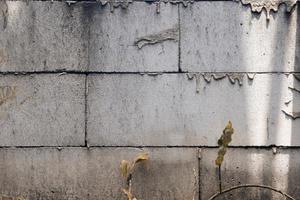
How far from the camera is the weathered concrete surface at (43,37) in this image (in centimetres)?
454

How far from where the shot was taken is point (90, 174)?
4609 mm

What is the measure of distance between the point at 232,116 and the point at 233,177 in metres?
0.57

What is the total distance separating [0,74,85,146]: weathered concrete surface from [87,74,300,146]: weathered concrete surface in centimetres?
16

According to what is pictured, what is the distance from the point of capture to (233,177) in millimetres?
4613

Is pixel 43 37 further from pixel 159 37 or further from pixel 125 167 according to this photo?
pixel 125 167

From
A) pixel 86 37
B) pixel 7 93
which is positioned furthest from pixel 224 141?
pixel 7 93

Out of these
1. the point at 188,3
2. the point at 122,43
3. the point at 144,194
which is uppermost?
the point at 188,3

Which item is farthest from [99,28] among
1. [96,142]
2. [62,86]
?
[96,142]

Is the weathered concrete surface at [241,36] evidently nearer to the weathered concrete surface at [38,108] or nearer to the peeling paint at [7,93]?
the weathered concrete surface at [38,108]

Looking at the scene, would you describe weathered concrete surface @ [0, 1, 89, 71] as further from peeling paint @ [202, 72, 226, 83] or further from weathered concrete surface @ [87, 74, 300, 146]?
peeling paint @ [202, 72, 226, 83]

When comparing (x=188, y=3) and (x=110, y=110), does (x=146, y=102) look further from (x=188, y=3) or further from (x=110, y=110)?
(x=188, y=3)

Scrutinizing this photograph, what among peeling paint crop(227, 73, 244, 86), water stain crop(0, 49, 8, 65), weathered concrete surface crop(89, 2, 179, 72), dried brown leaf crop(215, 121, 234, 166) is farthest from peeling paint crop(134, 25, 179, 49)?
water stain crop(0, 49, 8, 65)

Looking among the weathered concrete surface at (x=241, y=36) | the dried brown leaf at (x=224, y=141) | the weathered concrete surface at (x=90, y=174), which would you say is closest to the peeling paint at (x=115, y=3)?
the weathered concrete surface at (x=241, y=36)

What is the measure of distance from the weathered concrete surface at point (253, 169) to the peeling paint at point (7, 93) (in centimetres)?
184
